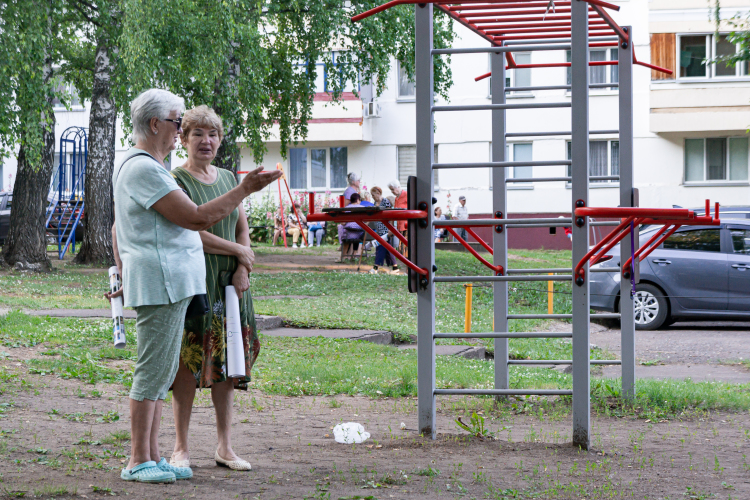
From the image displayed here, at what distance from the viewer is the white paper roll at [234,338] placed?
15.0 ft

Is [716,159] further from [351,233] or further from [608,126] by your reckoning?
[351,233]

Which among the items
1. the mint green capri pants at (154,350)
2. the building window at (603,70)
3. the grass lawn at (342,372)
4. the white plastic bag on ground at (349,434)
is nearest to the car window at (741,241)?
the grass lawn at (342,372)

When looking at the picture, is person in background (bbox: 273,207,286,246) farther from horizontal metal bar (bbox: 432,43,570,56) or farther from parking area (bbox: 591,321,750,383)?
horizontal metal bar (bbox: 432,43,570,56)

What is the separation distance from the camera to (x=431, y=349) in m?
5.46

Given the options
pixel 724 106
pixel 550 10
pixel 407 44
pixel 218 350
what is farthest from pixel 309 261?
pixel 218 350

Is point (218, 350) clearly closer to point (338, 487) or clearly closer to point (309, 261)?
point (338, 487)

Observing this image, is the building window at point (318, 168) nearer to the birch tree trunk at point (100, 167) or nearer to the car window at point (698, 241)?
the birch tree trunk at point (100, 167)

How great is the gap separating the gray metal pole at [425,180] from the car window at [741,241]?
31.0 ft

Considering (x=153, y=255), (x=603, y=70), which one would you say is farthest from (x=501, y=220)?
(x=603, y=70)

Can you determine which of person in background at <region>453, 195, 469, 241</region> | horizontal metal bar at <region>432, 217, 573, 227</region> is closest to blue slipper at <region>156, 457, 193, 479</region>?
horizontal metal bar at <region>432, 217, 573, 227</region>

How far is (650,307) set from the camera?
13.6 m

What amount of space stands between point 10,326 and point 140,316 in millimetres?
6266

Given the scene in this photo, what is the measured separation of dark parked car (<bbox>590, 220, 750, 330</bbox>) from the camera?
43.7 ft

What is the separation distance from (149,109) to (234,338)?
3.96 ft
